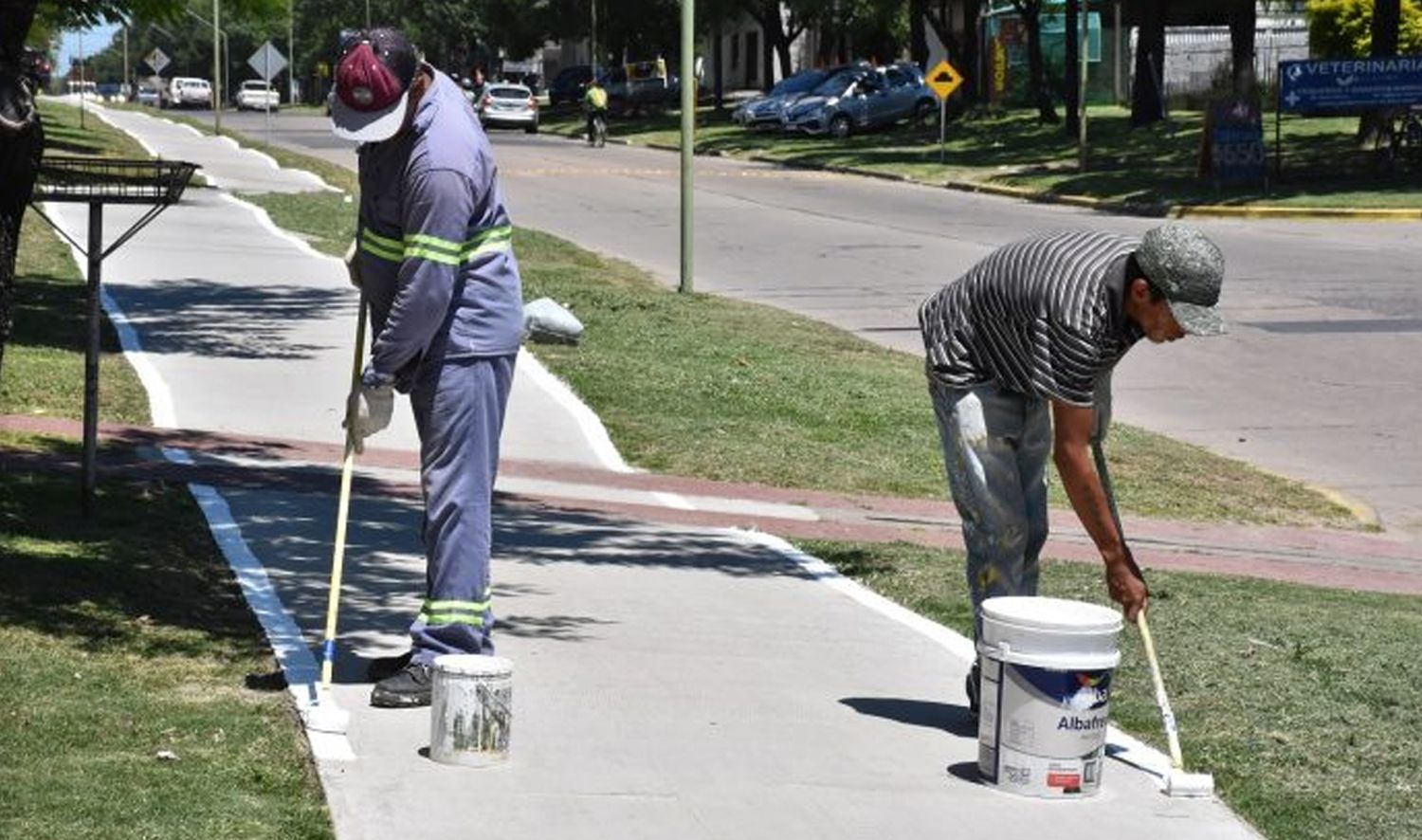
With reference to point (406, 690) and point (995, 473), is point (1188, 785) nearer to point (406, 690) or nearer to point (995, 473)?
point (995, 473)

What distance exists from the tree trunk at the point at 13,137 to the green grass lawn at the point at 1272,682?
3.56 m

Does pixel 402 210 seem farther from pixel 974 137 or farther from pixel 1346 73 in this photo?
pixel 974 137

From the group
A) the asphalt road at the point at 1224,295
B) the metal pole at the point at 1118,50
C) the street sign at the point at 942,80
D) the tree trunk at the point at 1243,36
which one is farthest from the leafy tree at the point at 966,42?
the tree trunk at the point at 1243,36

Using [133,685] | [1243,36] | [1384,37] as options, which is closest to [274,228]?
[1384,37]

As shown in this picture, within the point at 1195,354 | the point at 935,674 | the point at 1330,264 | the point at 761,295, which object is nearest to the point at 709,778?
the point at 935,674

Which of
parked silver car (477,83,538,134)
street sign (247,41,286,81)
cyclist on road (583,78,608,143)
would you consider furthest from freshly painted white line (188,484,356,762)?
parked silver car (477,83,538,134)

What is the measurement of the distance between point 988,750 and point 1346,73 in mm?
30722

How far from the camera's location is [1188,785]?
6336mm

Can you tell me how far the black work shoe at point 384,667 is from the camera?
711 cm

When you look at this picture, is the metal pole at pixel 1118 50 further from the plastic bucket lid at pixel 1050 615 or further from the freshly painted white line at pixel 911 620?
the plastic bucket lid at pixel 1050 615

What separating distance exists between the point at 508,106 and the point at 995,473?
60903mm

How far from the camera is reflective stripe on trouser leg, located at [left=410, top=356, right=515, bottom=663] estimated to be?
674 cm

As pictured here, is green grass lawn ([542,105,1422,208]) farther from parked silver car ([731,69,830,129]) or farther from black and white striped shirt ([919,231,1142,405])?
black and white striped shirt ([919,231,1142,405])

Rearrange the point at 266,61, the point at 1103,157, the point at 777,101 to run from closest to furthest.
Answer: the point at 1103,157
the point at 266,61
the point at 777,101
